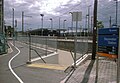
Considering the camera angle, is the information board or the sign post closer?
the sign post

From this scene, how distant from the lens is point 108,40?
9.47 m

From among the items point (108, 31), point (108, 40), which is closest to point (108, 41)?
point (108, 40)

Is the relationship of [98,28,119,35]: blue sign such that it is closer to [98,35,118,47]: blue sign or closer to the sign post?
the sign post

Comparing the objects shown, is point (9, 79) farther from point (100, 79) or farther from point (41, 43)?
point (41, 43)

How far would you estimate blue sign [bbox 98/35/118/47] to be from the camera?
29.4 feet

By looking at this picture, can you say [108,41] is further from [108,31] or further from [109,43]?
[108,31]

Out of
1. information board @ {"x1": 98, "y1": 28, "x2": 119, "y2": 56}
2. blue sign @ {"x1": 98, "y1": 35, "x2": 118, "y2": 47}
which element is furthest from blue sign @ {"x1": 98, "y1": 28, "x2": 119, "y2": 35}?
blue sign @ {"x1": 98, "y1": 35, "x2": 118, "y2": 47}

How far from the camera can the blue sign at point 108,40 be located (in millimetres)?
8950

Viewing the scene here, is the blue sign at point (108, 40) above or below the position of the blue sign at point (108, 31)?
below

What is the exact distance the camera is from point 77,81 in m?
10.3

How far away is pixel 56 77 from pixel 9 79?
222cm

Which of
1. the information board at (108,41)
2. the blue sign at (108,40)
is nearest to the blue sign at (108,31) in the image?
the information board at (108,41)

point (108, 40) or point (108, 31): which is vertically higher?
point (108, 31)

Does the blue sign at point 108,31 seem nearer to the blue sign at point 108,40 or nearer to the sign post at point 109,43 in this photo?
the sign post at point 109,43
